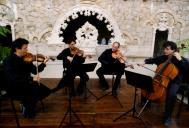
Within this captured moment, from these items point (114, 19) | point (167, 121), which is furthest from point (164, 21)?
point (167, 121)

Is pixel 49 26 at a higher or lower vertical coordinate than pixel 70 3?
lower

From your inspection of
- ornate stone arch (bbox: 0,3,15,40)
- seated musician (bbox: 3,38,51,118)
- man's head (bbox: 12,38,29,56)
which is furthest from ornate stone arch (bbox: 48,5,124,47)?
man's head (bbox: 12,38,29,56)

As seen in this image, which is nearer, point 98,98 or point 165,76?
point 165,76

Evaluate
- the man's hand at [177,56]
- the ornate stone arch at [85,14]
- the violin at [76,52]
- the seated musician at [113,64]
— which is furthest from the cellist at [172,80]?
the ornate stone arch at [85,14]

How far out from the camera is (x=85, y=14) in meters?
8.05

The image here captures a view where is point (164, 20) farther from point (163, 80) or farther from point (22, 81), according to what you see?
point (22, 81)

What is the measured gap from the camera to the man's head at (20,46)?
13.3 ft

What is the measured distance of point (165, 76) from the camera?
4070 mm

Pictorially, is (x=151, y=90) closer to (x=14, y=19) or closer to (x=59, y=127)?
(x=59, y=127)

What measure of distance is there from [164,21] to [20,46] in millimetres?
6174

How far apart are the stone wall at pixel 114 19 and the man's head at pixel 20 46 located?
3488 mm

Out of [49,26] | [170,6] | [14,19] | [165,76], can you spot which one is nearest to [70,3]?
[49,26]

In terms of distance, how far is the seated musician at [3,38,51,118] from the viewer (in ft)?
12.3

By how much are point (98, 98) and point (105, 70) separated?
2.33 ft
